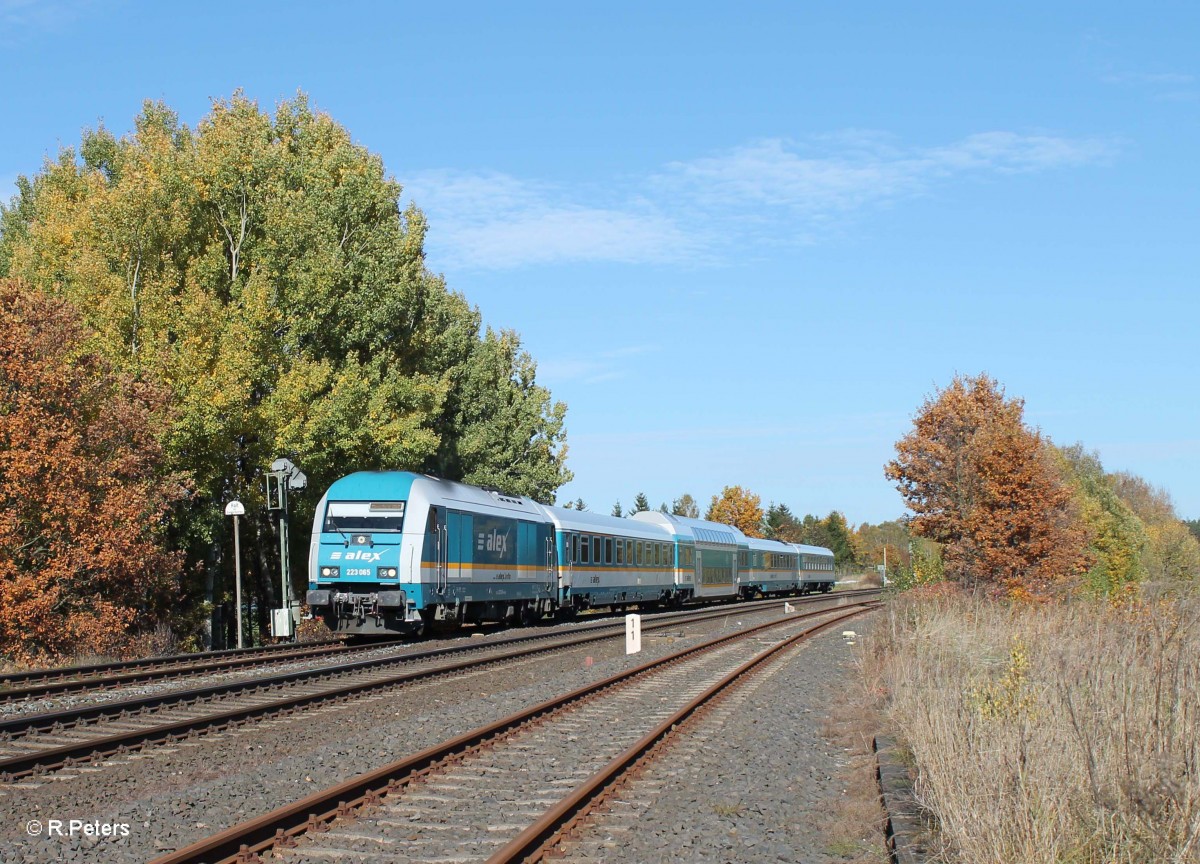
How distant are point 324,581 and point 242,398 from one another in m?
7.10

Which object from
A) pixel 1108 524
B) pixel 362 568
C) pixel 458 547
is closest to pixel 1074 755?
pixel 362 568

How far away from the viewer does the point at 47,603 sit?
814 inches

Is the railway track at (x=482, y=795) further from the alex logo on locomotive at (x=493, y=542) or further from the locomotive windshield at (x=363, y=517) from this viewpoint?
the alex logo on locomotive at (x=493, y=542)

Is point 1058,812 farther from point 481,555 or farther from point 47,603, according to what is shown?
point 481,555

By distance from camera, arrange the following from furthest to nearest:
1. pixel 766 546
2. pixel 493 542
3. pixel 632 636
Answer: pixel 766 546 < pixel 493 542 < pixel 632 636

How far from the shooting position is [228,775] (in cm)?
948

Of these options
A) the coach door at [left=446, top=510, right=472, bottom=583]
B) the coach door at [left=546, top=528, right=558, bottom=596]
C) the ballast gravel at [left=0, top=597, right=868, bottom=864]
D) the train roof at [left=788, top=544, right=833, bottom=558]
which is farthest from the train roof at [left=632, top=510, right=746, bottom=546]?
the ballast gravel at [left=0, top=597, right=868, bottom=864]

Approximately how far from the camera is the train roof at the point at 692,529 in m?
Result: 45.7

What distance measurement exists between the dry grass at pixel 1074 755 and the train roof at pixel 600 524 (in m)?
23.2

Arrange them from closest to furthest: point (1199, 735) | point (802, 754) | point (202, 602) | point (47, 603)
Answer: point (1199, 735) → point (802, 754) → point (47, 603) → point (202, 602)

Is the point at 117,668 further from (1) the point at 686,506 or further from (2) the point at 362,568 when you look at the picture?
(1) the point at 686,506

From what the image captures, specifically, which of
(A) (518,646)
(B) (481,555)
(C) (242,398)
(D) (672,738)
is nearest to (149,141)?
(C) (242,398)

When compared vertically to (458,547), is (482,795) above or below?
below

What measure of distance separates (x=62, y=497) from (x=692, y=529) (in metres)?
29.8
